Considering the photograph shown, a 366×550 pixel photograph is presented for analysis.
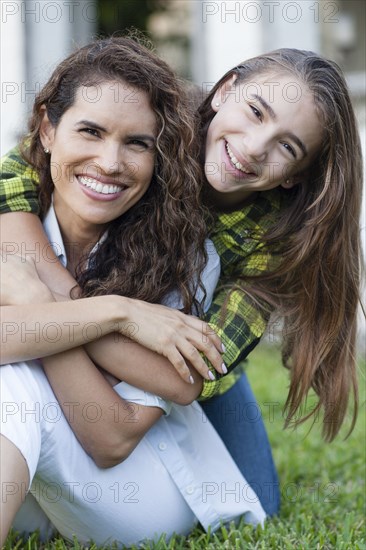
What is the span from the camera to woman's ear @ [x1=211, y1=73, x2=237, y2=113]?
9.32 ft

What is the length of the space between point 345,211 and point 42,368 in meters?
1.05

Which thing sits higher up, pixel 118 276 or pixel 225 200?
pixel 225 200

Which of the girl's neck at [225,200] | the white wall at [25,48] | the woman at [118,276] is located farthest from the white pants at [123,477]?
the white wall at [25,48]

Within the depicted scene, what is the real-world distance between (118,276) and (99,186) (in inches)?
11.1

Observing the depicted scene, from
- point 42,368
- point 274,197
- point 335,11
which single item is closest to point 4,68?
point 335,11

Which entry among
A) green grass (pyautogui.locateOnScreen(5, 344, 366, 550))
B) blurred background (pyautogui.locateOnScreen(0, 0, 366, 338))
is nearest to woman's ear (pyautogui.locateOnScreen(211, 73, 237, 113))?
green grass (pyautogui.locateOnScreen(5, 344, 366, 550))

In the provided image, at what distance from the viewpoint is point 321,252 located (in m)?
2.76

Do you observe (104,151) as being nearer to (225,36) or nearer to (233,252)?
(233,252)

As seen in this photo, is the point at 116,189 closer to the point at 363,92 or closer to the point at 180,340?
the point at 180,340

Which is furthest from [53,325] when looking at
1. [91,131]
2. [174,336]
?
[91,131]

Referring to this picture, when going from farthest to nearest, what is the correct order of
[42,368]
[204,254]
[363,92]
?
[363,92] < [204,254] < [42,368]

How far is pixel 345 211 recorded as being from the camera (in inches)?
109

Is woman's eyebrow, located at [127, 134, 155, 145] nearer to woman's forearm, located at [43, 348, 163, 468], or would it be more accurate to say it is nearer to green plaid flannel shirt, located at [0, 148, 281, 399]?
green plaid flannel shirt, located at [0, 148, 281, 399]

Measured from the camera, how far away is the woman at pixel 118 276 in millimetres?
2420
